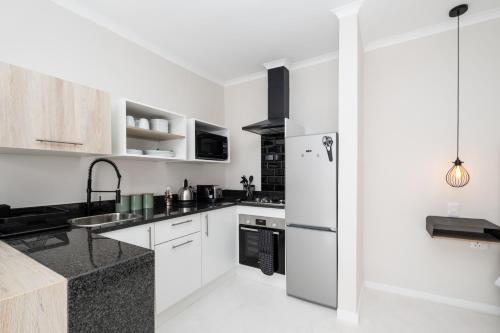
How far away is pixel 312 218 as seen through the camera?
2.17 m

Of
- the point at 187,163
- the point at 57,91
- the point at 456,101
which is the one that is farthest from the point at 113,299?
the point at 456,101

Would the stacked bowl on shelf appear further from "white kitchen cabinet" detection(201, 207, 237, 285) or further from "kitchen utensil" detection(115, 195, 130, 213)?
"white kitchen cabinet" detection(201, 207, 237, 285)

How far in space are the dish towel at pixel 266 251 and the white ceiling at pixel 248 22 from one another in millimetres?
2019

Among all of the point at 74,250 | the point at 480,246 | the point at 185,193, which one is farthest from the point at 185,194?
the point at 480,246

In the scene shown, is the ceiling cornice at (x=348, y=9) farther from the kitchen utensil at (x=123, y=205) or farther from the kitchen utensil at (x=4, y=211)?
the kitchen utensil at (x=4, y=211)

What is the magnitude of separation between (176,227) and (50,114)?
118 cm

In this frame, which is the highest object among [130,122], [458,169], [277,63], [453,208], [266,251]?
[277,63]

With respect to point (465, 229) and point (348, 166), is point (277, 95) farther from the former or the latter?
point (465, 229)

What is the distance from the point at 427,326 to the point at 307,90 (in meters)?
2.57

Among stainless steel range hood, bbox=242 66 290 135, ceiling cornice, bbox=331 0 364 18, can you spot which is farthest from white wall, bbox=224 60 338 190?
ceiling cornice, bbox=331 0 364 18

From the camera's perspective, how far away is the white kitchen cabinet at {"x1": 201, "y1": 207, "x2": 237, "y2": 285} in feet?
7.61

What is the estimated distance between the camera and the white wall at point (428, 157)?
2041 millimetres

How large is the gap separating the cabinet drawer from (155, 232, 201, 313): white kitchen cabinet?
0.04m

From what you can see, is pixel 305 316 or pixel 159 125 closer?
pixel 305 316
